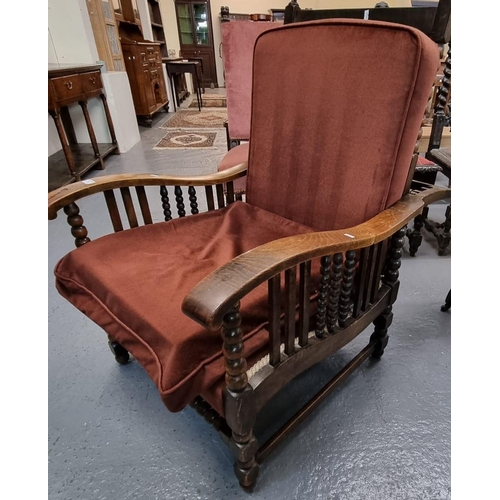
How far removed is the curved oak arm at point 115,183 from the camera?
0.86m

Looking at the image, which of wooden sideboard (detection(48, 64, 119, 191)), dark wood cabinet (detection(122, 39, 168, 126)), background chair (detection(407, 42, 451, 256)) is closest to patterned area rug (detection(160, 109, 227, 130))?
dark wood cabinet (detection(122, 39, 168, 126))

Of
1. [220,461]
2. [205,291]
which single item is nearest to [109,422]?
[220,461]

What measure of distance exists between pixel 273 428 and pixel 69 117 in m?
3.60

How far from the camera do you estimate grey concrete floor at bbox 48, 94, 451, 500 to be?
33.0 inches

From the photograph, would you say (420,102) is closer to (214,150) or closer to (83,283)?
(83,283)

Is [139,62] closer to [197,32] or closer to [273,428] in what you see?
[197,32]

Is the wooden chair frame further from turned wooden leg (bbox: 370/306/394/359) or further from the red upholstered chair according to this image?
the red upholstered chair

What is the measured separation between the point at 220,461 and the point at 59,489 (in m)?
0.42

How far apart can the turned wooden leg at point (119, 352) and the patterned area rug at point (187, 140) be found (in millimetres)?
2919

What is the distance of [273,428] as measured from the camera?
3.17ft

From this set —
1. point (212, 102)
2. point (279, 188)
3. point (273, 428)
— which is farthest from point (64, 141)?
point (212, 102)

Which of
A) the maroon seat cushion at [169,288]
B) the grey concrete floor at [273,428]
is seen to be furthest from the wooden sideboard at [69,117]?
the maroon seat cushion at [169,288]

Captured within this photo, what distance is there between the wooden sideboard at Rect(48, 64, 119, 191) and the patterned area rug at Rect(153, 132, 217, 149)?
0.62m

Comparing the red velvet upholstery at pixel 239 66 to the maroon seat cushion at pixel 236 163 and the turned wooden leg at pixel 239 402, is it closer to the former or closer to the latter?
the maroon seat cushion at pixel 236 163
